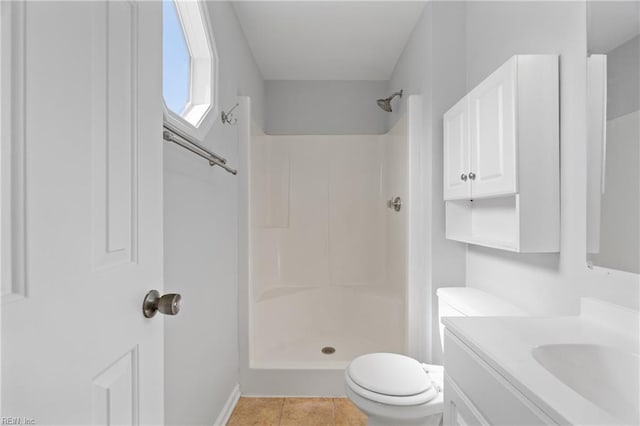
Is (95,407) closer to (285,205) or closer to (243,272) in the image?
(243,272)

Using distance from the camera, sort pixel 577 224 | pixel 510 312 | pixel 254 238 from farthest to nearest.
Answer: pixel 254 238
pixel 510 312
pixel 577 224

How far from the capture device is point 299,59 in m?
2.87

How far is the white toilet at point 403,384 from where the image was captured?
1366 millimetres

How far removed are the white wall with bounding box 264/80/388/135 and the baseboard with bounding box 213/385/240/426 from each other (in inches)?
86.4

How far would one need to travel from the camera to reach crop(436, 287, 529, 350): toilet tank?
1431 millimetres

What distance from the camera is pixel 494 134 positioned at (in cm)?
140

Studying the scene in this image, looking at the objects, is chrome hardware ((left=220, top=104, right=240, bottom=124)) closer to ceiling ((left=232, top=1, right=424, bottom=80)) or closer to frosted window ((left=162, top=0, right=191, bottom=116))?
frosted window ((left=162, top=0, right=191, bottom=116))

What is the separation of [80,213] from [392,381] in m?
1.32

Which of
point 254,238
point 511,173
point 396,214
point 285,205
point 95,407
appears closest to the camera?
point 95,407

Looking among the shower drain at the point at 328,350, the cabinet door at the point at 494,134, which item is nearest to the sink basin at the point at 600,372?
the cabinet door at the point at 494,134

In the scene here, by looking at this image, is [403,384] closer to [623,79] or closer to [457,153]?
[457,153]

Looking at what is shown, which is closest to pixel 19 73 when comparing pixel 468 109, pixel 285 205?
pixel 468 109

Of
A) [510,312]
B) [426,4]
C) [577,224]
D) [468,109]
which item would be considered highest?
[426,4]

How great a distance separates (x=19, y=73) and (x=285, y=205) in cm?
279
